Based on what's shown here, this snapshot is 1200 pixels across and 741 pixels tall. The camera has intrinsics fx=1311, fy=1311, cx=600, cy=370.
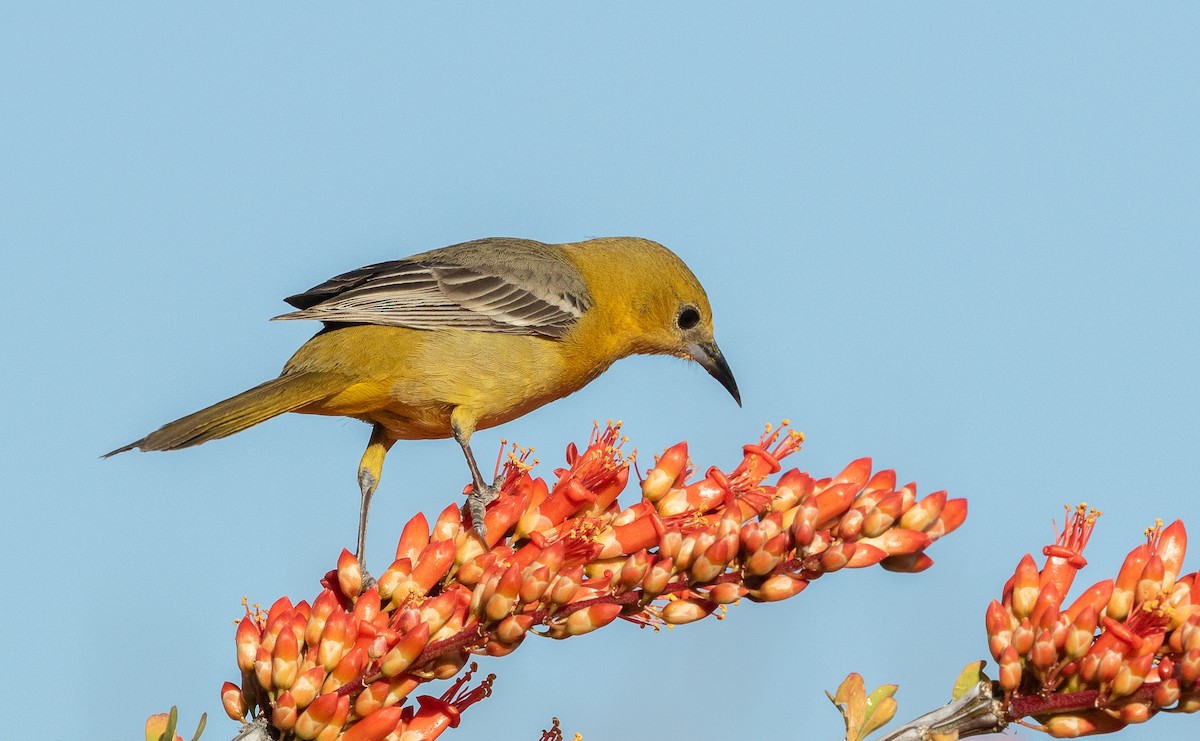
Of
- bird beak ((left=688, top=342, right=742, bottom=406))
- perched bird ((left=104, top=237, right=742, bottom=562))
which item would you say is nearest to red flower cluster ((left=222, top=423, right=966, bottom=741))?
perched bird ((left=104, top=237, right=742, bottom=562))

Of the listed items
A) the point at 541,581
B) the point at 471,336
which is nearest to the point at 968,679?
the point at 541,581

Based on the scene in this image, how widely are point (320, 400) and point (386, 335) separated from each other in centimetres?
67

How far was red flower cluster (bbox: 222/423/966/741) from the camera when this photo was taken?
13.3 ft

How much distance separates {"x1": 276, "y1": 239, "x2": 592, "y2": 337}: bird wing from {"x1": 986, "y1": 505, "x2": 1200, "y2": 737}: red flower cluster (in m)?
4.19

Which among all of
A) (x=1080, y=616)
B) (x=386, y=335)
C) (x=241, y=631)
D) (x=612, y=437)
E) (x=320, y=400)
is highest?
(x=386, y=335)

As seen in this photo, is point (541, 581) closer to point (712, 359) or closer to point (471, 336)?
point (471, 336)

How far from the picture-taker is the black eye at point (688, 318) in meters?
8.45

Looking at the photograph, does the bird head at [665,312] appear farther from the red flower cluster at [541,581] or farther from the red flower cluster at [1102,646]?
the red flower cluster at [1102,646]

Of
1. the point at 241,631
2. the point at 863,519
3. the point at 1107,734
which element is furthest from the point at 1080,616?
the point at 241,631

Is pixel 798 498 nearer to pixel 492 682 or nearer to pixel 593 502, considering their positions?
pixel 593 502

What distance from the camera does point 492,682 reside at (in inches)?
179

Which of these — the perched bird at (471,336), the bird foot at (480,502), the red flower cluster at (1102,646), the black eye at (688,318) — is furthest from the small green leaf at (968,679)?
the black eye at (688,318)

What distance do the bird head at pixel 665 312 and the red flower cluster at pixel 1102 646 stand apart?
4468 mm

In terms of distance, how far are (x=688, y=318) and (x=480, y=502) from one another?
12.0 feet
